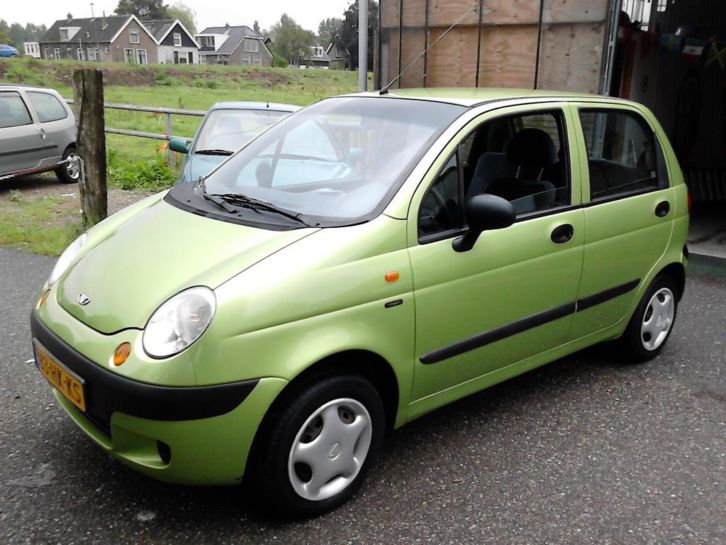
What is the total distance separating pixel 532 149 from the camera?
367cm

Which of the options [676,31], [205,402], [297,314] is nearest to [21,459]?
[205,402]

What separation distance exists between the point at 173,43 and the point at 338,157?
3654 inches

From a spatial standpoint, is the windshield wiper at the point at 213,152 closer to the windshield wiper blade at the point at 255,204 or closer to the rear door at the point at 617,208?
the windshield wiper blade at the point at 255,204

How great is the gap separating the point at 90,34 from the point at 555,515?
92.5 meters

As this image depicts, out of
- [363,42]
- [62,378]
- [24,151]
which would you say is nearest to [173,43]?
[24,151]

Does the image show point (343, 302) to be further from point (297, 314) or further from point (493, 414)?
point (493, 414)

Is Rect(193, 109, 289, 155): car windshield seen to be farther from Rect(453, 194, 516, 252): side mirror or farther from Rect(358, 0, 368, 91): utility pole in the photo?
Rect(453, 194, 516, 252): side mirror

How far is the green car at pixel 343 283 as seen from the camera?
239 centimetres

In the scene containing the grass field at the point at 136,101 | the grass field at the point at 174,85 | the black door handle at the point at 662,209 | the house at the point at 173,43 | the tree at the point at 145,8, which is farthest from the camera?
the tree at the point at 145,8

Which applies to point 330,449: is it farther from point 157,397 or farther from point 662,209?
point 662,209

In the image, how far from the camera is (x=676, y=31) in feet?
34.3

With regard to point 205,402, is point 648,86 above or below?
above

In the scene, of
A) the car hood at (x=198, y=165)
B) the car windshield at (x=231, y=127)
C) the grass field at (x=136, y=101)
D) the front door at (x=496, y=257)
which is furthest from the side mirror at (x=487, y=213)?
the grass field at (x=136, y=101)

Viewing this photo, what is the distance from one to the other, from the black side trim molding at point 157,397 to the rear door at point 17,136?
8.99 m
